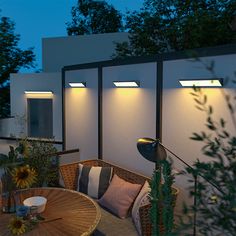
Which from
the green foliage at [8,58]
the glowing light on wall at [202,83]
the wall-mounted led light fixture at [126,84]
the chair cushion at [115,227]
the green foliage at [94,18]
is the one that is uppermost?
the green foliage at [94,18]

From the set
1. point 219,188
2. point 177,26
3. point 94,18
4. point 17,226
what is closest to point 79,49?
point 177,26

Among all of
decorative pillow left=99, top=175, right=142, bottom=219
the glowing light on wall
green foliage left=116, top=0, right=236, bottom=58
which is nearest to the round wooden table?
decorative pillow left=99, top=175, right=142, bottom=219

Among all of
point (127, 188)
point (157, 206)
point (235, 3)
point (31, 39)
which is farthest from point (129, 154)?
point (31, 39)

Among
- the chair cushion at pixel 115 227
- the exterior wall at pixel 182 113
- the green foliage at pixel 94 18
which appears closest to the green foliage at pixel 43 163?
the chair cushion at pixel 115 227

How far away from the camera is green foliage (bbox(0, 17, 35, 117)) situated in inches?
675

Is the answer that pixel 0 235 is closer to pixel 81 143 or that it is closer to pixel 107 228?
pixel 107 228

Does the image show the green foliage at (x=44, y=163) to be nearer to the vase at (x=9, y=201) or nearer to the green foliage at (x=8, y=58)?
the vase at (x=9, y=201)

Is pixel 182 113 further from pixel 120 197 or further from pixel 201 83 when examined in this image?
pixel 120 197

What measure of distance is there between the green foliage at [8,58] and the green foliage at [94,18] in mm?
11137

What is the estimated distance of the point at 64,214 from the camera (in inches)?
160

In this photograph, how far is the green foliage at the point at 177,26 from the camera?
13.2 meters

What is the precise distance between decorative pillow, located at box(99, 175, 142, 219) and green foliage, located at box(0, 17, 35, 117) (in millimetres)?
12995

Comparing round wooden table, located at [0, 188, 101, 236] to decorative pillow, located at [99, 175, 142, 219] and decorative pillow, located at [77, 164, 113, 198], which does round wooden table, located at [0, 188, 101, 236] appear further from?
decorative pillow, located at [77, 164, 113, 198]

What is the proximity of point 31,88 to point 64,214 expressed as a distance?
941 centimetres
